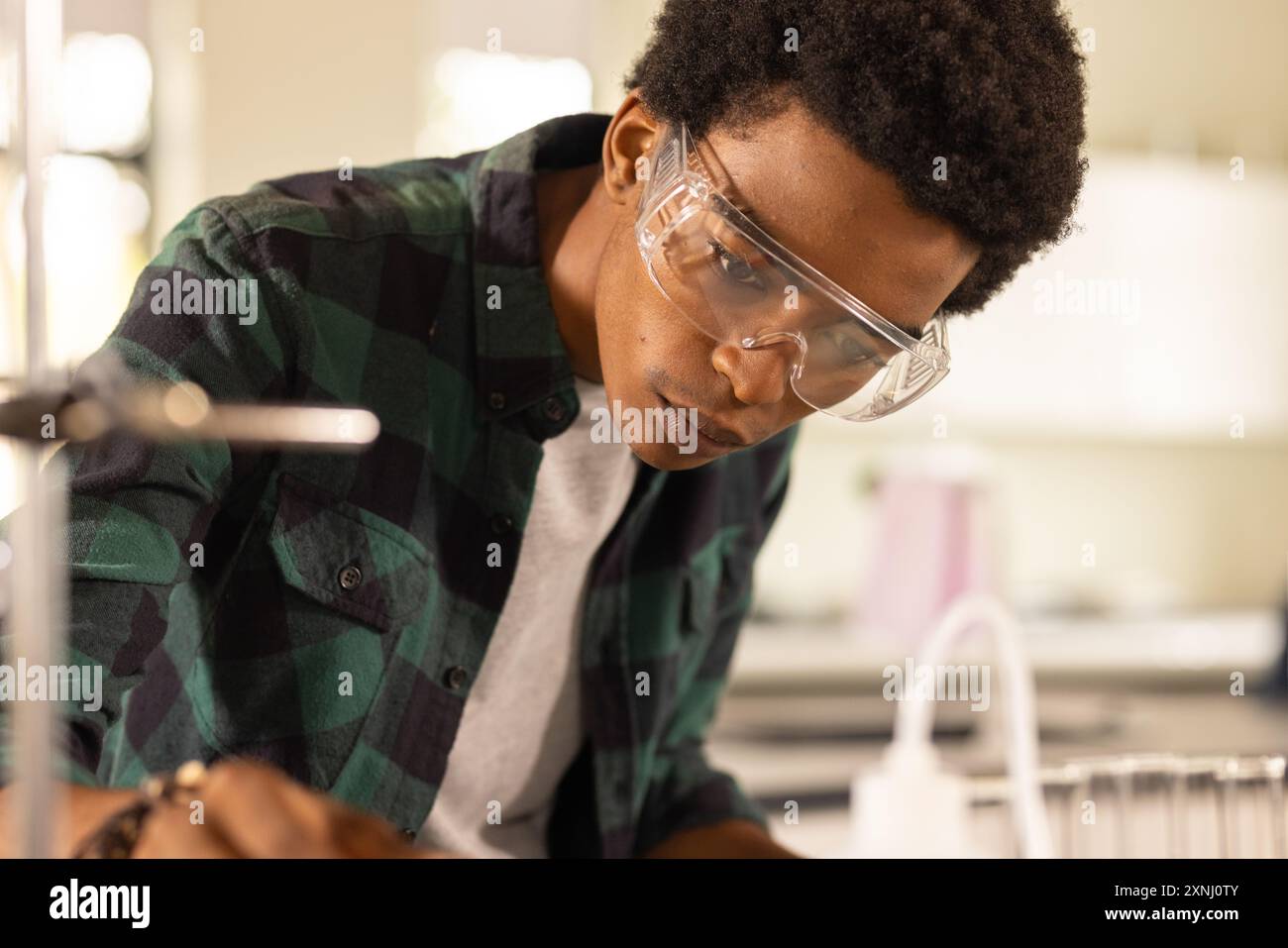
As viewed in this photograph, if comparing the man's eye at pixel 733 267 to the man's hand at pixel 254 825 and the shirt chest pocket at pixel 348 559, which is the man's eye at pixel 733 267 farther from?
the man's hand at pixel 254 825

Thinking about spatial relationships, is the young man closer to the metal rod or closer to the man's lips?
the man's lips

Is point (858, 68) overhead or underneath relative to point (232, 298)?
overhead

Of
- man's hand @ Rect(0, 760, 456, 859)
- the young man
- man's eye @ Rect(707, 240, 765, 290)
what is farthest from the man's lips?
man's hand @ Rect(0, 760, 456, 859)

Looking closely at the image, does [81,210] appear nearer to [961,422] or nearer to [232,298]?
[961,422]

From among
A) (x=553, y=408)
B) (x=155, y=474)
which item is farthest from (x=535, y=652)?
(x=155, y=474)

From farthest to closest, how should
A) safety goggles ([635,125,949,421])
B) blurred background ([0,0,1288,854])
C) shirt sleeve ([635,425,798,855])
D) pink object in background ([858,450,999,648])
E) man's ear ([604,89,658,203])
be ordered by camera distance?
blurred background ([0,0,1288,854]), pink object in background ([858,450,999,648]), shirt sleeve ([635,425,798,855]), man's ear ([604,89,658,203]), safety goggles ([635,125,949,421])

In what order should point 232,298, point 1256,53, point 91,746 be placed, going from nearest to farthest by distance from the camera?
point 91,746
point 232,298
point 1256,53

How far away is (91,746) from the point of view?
77cm

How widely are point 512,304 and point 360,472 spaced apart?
203 mm

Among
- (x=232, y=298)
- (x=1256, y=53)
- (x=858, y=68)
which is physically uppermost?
(x=1256, y=53)

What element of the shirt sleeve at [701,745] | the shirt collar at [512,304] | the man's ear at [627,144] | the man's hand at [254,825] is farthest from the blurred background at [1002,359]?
the man's hand at [254,825]

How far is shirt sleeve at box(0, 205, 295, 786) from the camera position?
75cm

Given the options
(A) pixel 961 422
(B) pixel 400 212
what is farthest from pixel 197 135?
(B) pixel 400 212

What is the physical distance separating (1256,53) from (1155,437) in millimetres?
1546
